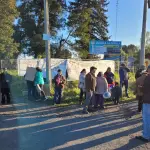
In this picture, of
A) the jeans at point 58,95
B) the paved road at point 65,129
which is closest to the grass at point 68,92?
the jeans at point 58,95

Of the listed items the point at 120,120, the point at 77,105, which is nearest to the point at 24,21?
the point at 77,105

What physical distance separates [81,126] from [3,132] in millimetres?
2267

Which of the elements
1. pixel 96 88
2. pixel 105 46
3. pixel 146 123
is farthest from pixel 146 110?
pixel 105 46

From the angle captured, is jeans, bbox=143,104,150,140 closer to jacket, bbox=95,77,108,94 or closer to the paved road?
the paved road

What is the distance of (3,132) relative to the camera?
28.2 feet

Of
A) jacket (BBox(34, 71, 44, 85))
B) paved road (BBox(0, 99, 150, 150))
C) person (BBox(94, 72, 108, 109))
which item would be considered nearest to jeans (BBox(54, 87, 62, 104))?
paved road (BBox(0, 99, 150, 150))

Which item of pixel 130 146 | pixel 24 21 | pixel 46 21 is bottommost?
pixel 130 146

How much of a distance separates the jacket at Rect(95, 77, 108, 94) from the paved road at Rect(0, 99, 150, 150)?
2.57 feet

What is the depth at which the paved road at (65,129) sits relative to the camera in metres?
7.38

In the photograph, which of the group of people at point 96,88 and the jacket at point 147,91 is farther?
the group of people at point 96,88

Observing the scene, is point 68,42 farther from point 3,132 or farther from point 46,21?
point 3,132

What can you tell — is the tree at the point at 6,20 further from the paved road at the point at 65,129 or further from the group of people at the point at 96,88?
the paved road at the point at 65,129

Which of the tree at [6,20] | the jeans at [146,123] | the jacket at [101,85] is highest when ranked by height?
the tree at [6,20]

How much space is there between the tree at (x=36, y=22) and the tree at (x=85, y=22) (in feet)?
6.23
